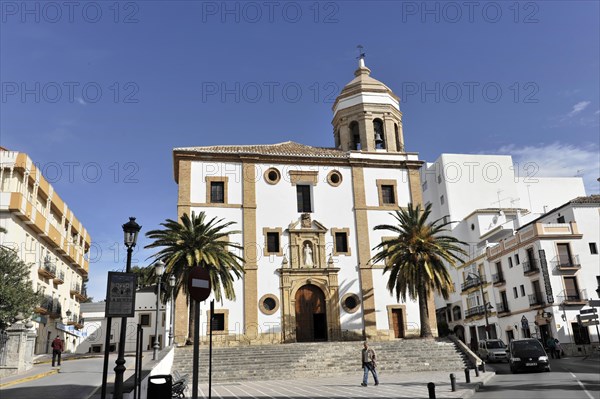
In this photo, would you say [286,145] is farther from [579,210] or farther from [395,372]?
[579,210]

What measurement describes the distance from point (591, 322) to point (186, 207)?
21.2m

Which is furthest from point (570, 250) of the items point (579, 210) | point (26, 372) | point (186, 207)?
point (26, 372)

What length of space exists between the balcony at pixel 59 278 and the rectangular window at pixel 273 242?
722 inches

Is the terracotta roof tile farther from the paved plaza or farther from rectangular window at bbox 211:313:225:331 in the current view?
the paved plaza

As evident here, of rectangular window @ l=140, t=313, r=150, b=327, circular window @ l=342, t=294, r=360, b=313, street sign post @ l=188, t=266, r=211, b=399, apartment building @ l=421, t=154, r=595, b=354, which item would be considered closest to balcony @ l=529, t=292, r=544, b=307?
apartment building @ l=421, t=154, r=595, b=354

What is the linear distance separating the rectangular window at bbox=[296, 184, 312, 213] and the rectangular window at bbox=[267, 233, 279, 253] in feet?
7.81

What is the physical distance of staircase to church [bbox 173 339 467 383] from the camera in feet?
71.7

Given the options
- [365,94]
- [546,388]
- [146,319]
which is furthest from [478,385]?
[146,319]

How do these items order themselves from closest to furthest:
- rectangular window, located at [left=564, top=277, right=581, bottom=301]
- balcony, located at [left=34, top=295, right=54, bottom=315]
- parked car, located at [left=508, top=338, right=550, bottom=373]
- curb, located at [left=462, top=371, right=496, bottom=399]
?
curb, located at [left=462, top=371, right=496, bottom=399], parked car, located at [left=508, top=338, right=550, bottom=373], balcony, located at [left=34, top=295, right=54, bottom=315], rectangular window, located at [left=564, top=277, right=581, bottom=301]

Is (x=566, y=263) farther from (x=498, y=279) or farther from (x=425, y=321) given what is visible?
(x=425, y=321)

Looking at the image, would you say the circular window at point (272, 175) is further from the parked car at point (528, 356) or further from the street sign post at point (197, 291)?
the street sign post at point (197, 291)

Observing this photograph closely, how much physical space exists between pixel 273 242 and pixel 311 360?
9.09 metres

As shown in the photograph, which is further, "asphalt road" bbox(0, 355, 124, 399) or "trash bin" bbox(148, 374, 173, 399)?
"asphalt road" bbox(0, 355, 124, 399)

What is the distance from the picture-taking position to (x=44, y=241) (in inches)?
1444
